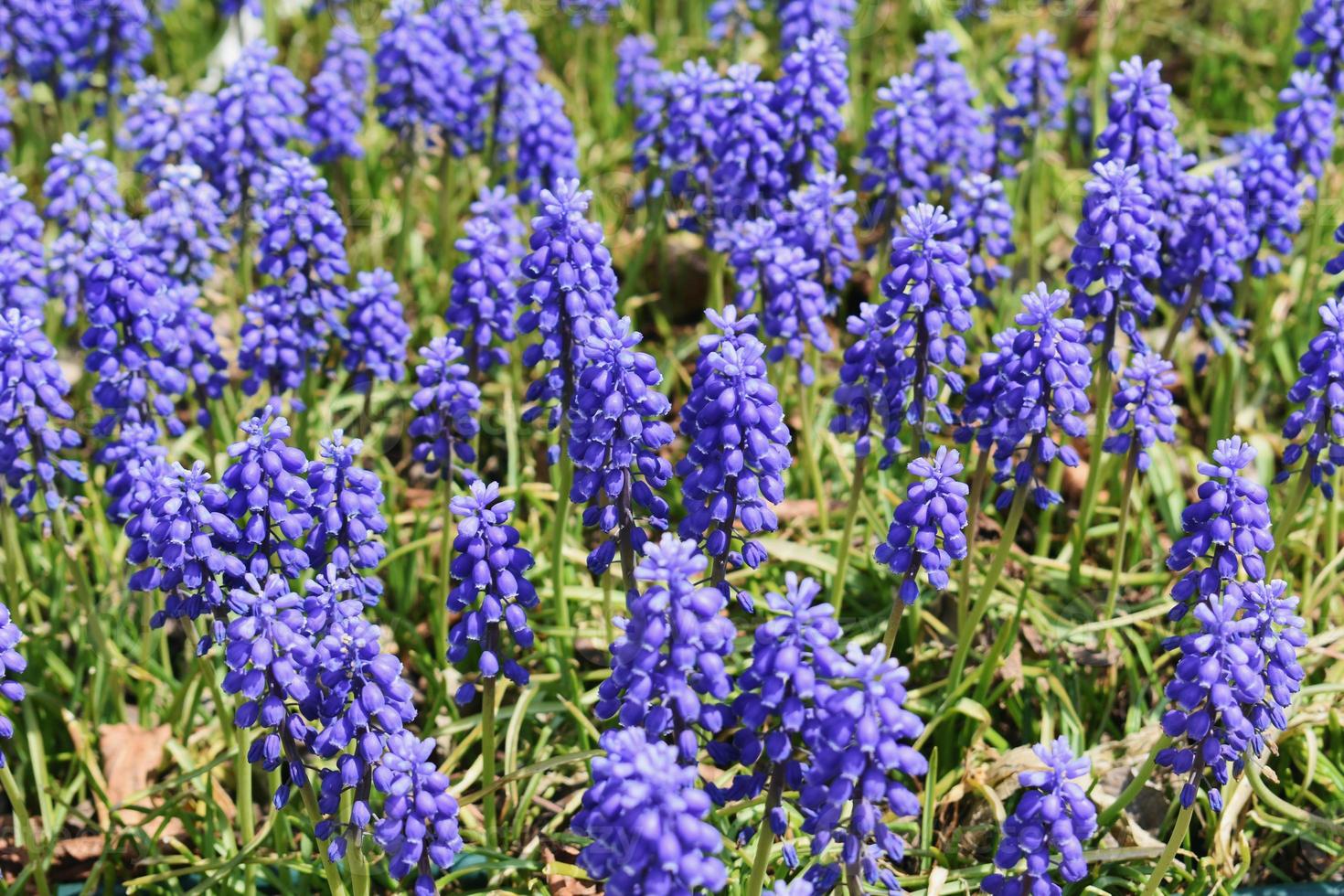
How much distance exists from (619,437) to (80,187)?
4.53 m

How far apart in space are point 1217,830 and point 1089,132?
6210 mm

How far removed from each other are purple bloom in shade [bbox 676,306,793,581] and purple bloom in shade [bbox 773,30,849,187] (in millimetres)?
3031

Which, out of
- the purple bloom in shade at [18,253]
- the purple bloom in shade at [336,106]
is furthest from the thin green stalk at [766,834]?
the purple bloom in shade at [336,106]

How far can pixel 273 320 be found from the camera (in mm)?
8445

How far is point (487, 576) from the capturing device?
6.20 m

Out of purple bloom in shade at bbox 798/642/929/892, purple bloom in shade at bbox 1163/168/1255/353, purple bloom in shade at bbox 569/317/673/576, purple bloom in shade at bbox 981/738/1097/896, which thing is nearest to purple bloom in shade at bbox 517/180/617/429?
purple bloom in shade at bbox 569/317/673/576

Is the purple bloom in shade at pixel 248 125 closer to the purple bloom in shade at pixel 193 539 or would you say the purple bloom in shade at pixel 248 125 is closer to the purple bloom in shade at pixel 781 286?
the purple bloom in shade at pixel 781 286

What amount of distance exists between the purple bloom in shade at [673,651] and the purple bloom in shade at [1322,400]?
3.17 meters

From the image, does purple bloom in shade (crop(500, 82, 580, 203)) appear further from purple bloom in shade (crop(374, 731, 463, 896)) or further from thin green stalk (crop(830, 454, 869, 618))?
purple bloom in shade (crop(374, 731, 463, 896))

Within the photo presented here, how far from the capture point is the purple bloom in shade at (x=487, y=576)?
6.16m

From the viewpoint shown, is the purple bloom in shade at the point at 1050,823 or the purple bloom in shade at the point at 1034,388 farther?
the purple bloom in shade at the point at 1034,388

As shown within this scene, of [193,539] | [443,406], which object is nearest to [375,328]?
[443,406]

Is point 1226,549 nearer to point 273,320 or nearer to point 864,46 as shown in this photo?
point 273,320

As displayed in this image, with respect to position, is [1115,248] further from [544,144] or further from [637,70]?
[637,70]
